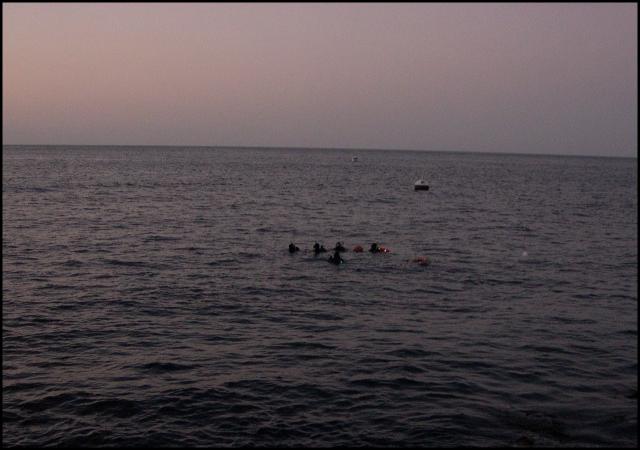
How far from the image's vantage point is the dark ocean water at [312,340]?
15773 mm

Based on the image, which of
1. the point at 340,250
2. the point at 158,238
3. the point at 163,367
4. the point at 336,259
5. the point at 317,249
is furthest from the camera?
the point at 158,238

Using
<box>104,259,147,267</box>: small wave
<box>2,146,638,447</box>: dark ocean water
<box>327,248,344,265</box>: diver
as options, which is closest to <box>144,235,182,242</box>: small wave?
<box>2,146,638,447</box>: dark ocean water

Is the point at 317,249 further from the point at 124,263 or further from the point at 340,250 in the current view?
the point at 124,263

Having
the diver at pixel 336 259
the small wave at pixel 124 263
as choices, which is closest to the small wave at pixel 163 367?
the small wave at pixel 124 263

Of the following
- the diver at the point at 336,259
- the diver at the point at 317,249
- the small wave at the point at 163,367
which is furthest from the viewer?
the diver at the point at 317,249

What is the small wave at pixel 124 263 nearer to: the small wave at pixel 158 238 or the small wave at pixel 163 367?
the small wave at pixel 158 238

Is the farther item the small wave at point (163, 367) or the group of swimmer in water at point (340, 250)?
the group of swimmer in water at point (340, 250)

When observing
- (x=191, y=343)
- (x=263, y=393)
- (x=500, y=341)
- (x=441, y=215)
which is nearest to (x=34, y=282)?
(x=191, y=343)

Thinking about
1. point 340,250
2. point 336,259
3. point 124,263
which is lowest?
point 124,263

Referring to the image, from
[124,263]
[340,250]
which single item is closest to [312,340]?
[124,263]

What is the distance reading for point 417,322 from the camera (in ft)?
82.8

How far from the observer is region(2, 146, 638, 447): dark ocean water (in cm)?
1577

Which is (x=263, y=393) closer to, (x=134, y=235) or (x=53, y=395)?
(x=53, y=395)

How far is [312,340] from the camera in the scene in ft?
74.4
